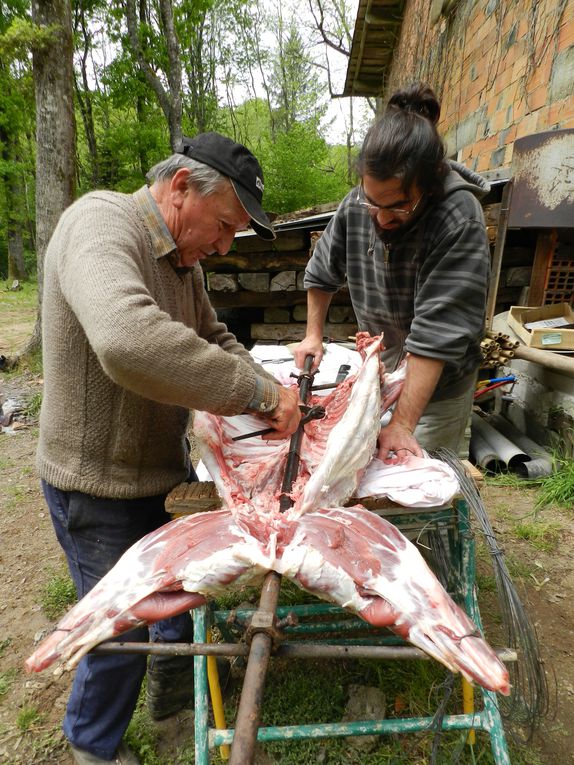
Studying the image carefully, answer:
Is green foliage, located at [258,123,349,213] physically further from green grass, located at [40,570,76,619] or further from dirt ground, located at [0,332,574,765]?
green grass, located at [40,570,76,619]

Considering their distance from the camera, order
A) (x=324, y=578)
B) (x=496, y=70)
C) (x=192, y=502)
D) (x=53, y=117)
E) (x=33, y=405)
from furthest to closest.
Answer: (x=53, y=117) → (x=33, y=405) → (x=496, y=70) → (x=192, y=502) → (x=324, y=578)

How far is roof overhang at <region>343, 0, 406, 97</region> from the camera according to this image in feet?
31.5

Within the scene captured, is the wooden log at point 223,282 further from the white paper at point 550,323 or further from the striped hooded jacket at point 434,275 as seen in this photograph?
the white paper at point 550,323

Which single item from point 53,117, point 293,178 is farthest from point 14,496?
point 293,178

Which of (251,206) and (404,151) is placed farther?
(404,151)

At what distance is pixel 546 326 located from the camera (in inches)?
175

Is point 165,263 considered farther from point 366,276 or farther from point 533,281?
point 533,281

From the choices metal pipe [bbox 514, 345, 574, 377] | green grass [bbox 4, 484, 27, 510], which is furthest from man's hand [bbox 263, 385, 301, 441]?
green grass [bbox 4, 484, 27, 510]

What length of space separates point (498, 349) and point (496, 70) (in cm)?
365

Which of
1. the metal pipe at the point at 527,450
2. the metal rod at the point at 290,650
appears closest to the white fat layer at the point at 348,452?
the metal rod at the point at 290,650

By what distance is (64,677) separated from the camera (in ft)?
8.25

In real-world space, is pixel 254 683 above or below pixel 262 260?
below

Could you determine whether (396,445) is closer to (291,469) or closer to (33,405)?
(291,469)

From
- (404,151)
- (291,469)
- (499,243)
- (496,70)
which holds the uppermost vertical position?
(496,70)
